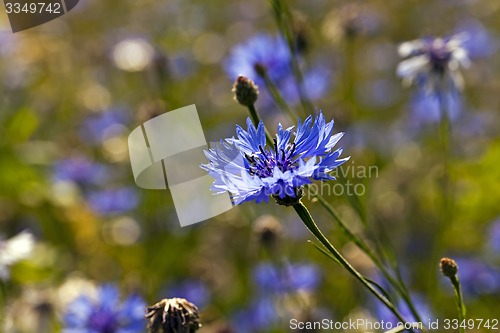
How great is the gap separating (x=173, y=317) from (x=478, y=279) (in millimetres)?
1107

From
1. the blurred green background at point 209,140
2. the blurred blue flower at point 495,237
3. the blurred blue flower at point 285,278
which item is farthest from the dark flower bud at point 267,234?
the blurred blue flower at point 495,237

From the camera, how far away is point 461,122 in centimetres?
273

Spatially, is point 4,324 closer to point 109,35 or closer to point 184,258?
point 184,258

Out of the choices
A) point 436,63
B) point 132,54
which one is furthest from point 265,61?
point 132,54

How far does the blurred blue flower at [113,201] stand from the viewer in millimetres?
2184

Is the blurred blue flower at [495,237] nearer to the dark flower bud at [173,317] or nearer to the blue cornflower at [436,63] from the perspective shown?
the blue cornflower at [436,63]

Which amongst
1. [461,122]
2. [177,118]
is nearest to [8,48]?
[177,118]

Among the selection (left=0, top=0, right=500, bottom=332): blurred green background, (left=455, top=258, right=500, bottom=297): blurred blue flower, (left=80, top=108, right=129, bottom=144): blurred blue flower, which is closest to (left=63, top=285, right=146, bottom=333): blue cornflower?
(left=0, top=0, right=500, bottom=332): blurred green background

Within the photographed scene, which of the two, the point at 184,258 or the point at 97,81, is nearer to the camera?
the point at 184,258

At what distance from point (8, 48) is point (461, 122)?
1799mm

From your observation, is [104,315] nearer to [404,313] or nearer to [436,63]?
[404,313]

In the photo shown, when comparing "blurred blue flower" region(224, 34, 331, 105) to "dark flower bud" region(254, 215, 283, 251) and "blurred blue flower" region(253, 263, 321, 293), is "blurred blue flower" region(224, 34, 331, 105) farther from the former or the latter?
"blurred blue flower" region(253, 263, 321, 293)

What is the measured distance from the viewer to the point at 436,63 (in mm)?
1492

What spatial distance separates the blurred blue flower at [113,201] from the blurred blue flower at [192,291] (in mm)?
366
